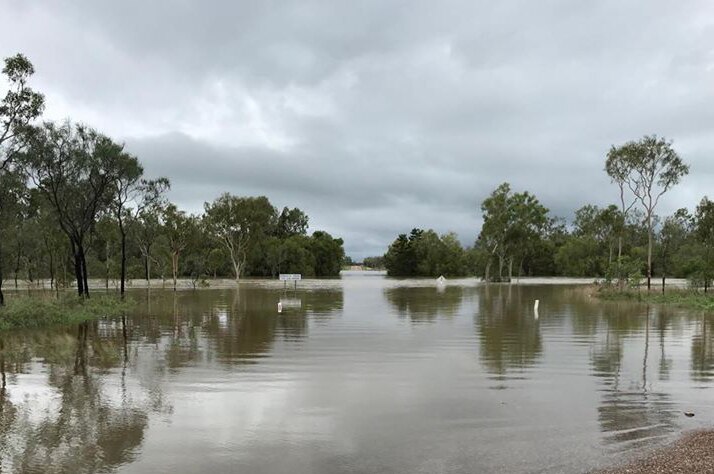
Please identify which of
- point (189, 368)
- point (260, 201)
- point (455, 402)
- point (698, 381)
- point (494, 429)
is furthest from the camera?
point (260, 201)

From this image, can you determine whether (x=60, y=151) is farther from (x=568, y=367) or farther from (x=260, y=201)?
(x=260, y=201)

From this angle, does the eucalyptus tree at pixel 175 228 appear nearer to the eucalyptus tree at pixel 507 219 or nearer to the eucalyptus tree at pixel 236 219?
the eucalyptus tree at pixel 236 219

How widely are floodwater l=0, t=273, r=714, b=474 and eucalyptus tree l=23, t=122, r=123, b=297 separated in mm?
15115

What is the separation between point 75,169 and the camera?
35.6m

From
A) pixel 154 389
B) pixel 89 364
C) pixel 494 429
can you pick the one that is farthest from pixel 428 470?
pixel 89 364

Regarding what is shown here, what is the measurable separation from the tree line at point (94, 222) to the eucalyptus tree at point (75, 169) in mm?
65

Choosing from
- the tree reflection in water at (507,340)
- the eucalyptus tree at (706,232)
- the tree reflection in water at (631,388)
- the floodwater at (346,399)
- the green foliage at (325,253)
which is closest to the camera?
the floodwater at (346,399)

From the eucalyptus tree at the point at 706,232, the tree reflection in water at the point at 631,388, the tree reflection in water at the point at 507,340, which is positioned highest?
the eucalyptus tree at the point at 706,232

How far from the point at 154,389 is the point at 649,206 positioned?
4524 cm

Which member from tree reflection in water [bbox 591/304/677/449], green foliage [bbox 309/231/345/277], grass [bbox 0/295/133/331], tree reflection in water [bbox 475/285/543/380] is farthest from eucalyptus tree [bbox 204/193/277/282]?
tree reflection in water [bbox 591/304/677/449]

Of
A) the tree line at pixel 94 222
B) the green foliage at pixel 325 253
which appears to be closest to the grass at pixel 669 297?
the tree line at pixel 94 222

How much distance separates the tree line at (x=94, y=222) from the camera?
33281mm

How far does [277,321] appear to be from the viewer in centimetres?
2708

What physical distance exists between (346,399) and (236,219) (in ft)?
263
